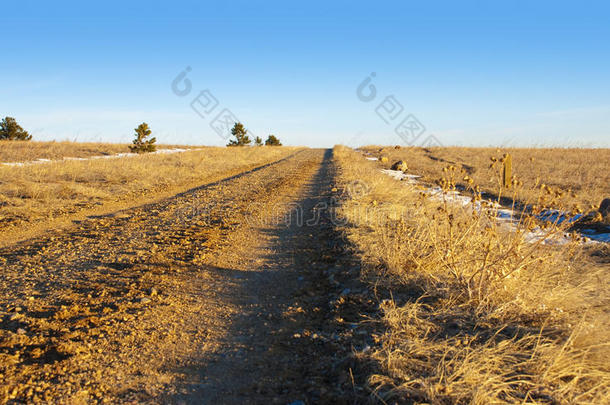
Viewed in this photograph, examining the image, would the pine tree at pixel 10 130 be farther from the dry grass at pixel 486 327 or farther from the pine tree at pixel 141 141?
the dry grass at pixel 486 327

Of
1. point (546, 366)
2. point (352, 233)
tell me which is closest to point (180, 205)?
point (352, 233)

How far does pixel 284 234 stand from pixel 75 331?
11.1 feet

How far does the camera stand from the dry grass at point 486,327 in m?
1.88

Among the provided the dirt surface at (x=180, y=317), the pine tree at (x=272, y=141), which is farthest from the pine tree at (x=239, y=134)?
the dirt surface at (x=180, y=317)

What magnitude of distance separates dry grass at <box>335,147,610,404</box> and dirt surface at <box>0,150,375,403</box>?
0.94 ft

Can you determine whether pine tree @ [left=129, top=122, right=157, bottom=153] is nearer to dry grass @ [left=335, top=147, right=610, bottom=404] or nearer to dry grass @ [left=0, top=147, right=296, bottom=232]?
dry grass @ [left=0, top=147, right=296, bottom=232]

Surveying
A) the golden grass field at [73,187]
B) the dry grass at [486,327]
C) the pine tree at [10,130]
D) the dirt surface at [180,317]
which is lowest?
the dirt surface at [180,317]

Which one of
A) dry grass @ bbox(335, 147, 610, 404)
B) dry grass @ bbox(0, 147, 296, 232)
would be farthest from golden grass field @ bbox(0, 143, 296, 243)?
dry grass @ bbox(335, 147, 610, 404)

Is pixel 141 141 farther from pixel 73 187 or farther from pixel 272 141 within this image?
pixel 272 141

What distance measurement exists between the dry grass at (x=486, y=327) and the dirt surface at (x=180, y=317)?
286mm

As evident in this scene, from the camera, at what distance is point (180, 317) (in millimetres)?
3043

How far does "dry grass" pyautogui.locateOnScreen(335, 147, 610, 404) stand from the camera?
73.9 inches

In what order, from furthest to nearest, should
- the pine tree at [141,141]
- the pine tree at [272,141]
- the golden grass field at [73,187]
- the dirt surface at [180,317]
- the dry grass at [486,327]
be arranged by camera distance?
the pine tree at [272,141] < the pine tree at [141,141] < the golden grass field at [73,187] < the dirt surface at [180,317] < the dry grass at [486,327]

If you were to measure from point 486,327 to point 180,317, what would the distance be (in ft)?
7.76
